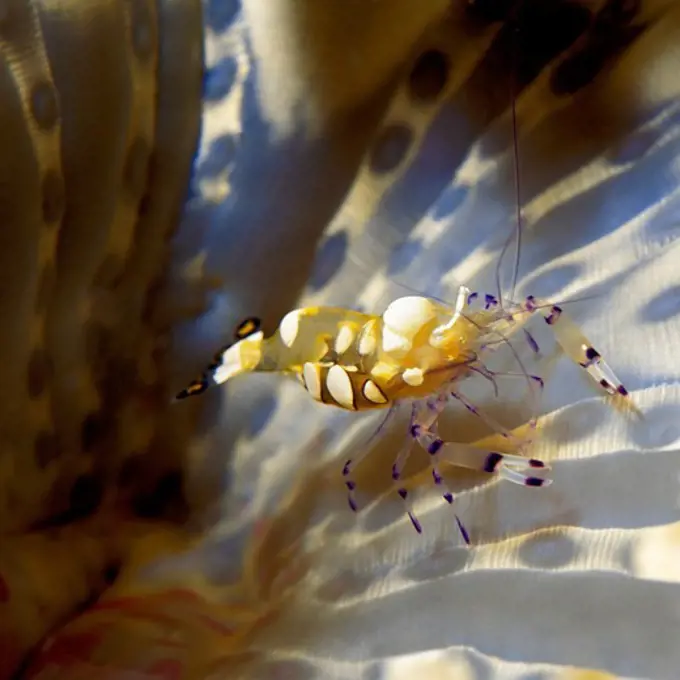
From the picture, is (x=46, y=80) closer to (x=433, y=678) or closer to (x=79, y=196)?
(x=79, y=196)

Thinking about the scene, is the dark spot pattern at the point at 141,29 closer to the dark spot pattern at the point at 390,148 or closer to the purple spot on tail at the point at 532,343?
the dark spot pattern at the point at 390,148

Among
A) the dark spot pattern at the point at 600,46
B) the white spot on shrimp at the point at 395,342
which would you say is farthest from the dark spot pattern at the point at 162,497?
the dark spot pattern at the point at 600,46

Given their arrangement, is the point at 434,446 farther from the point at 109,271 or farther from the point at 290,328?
the point at 109,271

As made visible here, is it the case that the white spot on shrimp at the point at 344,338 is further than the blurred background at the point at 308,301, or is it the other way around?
the white spot on shrimp at the point at 344,338

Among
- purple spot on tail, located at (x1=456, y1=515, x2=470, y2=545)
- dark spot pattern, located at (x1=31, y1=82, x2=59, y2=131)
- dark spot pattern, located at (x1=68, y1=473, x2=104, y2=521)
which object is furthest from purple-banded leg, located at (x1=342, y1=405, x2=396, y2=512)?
dark spot pattern, located at (x1=31, y1=82, x2=59, y2=131)

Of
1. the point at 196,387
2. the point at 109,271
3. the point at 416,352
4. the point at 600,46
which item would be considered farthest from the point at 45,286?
the point at 600,46

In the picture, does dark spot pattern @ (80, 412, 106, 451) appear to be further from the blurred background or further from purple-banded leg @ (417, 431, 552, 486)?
purple-banded leg @ (417, 431, 552, 486)
